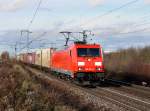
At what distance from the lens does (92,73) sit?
1184 inches

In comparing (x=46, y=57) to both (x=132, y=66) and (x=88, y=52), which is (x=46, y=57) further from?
(x=88, y=52)

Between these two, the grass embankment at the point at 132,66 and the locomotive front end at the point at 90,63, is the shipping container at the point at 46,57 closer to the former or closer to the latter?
the grass embankment at the point at 132,66

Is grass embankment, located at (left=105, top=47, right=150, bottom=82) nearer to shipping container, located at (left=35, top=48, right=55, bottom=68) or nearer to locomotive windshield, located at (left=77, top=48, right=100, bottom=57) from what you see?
locomotive windshield, located at (left=77, top=48, right=100, bottom=57)

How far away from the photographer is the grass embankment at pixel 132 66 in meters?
37.9

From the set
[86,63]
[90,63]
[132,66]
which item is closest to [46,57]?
[132,66]

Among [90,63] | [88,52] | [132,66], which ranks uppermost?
[88,52]

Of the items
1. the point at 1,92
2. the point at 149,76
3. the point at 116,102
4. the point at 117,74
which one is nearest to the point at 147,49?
the point at 117,74

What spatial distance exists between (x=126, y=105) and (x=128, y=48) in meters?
41.6

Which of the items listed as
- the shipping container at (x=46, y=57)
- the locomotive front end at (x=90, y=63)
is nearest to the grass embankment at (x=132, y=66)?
the locomotive front end at (x=90, y=63)

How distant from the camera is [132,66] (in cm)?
4181

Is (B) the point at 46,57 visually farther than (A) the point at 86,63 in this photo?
Yes

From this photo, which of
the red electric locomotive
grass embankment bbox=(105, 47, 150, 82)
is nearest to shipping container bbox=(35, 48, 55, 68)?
grass embankment bbox=(105, 47, 150, 82)

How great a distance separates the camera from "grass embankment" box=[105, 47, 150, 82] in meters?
37.9

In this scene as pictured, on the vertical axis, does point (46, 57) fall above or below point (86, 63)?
above
